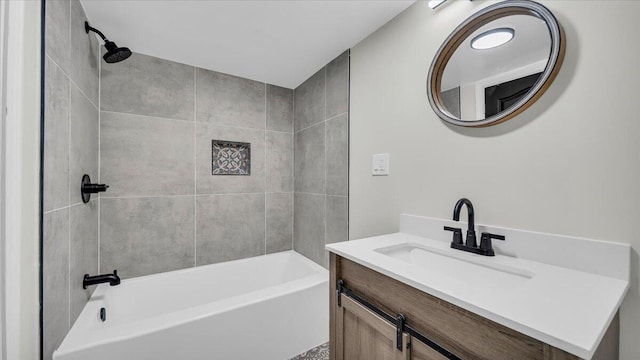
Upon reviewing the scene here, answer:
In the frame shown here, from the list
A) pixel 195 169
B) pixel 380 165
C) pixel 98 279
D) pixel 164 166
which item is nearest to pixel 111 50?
pixel 164 166

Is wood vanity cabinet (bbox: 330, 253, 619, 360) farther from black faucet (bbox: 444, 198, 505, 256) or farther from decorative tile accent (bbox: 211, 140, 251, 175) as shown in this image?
decorative tile accent (bbox: 211, 140, 251, 175)

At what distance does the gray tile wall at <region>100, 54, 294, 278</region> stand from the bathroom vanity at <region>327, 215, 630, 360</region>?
4.95ft

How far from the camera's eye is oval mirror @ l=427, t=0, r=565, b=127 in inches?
36.9

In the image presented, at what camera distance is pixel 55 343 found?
112 centimetres

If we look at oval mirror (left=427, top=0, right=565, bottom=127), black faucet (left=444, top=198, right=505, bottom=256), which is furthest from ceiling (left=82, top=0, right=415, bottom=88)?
black faucet (left=444, top=198, right=505, bottom=256)

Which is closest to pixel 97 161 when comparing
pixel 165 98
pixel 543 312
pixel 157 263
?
pixel 165 98

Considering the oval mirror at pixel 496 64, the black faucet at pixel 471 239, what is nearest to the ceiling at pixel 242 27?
the oval mirror at pixel 496 64

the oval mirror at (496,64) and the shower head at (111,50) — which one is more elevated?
the shower head at (111,50)

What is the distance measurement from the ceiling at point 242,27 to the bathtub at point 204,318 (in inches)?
67.3

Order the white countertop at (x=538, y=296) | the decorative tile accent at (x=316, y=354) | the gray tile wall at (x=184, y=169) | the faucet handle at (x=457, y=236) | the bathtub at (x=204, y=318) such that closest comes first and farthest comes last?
the white countertop at (x=538, y=296), the faucet handle at (x=457, y=236), the bathtub at (x=204, y=318), the decorative tile accent at (x=316, y=354), the gray tile wall at (x=184, y=169)

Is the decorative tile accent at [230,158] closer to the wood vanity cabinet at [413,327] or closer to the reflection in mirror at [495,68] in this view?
the wood vanity cabinet at [413,327]

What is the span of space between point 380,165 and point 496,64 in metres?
0.76

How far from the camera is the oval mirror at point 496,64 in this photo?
0.94 meters

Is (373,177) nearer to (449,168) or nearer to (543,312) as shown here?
(449,168)
